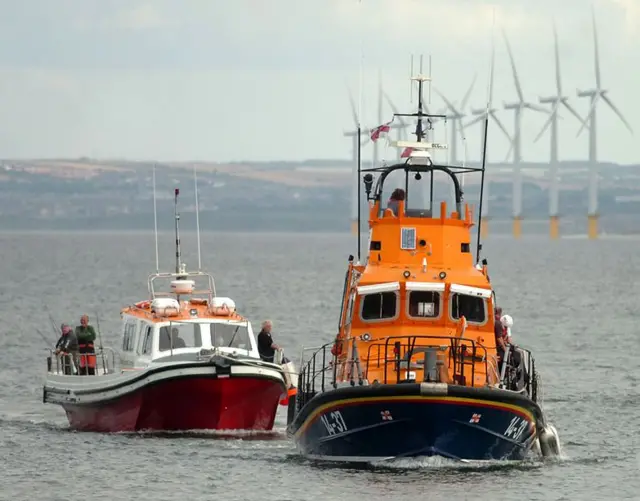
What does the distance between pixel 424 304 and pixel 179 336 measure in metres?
7.58

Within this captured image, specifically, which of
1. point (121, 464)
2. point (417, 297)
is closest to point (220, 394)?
point (121, 464)

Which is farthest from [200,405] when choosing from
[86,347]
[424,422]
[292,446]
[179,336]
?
[424,422]

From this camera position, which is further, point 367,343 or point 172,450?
point 172,450

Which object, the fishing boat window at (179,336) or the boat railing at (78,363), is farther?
the boat railing at (78,363)

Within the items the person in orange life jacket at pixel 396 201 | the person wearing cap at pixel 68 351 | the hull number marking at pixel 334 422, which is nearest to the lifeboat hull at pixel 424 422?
the hull number marking at pixel 334 422

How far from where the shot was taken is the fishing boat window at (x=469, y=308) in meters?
29.9

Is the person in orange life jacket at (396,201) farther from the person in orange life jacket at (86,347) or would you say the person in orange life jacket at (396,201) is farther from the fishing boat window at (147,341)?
the person in orange life jacket at (86,347)

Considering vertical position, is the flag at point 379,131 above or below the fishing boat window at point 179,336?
above

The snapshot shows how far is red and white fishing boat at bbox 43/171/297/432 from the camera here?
33844 mm

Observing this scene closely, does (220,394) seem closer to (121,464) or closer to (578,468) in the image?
(121,464)

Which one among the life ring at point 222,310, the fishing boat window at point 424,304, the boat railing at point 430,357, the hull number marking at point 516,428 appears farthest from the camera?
the life ring at point 222,310

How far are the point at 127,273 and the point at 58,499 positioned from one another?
9496 centimetres

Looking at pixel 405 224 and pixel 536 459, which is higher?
pixel 405 224

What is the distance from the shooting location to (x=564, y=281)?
117 m
